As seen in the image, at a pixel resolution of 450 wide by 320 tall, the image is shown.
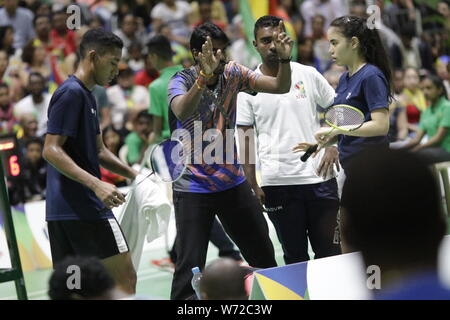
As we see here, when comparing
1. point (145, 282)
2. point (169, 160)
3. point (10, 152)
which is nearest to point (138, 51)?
point (145, 282)

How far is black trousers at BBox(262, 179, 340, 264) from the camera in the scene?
16.7ft

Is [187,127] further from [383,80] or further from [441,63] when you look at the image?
[441,63]

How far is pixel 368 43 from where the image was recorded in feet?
16.2

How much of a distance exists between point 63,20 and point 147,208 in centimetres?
700

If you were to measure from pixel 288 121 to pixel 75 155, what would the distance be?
1.48 meters

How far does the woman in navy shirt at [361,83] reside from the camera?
4703 millimetres

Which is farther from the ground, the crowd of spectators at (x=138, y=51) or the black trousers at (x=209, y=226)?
the crowd of spectators at (x=138, y=51)

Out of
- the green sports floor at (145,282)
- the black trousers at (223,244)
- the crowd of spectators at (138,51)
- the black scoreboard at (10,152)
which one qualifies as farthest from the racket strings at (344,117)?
the crowd of spectators at (138,51)

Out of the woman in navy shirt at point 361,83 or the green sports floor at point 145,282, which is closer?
the woman in navy shirt at point 361,83

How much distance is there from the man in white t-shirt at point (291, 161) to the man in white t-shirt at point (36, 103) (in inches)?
217

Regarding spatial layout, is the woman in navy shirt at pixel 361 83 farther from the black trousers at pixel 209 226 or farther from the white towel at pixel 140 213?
the white towel at pixel 140 213

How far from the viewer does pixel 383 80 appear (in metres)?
4.78

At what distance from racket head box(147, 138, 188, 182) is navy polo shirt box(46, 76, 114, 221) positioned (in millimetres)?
363
